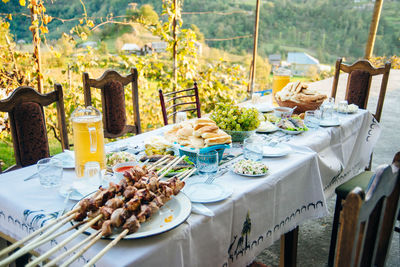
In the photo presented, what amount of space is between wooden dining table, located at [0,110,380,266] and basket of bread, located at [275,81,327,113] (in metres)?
0.48

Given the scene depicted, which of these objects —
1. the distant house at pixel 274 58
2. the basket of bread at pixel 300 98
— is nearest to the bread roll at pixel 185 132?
the basket of bread at pixel 300 98

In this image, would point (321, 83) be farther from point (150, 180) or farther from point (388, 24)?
point (388, 24)

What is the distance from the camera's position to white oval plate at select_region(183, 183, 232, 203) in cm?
104

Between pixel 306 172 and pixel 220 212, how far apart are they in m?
0.62

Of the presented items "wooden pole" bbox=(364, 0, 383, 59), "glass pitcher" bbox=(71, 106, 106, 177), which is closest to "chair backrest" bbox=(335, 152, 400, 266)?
"glass pitcher" bbox=(71, 106, 106, 177)

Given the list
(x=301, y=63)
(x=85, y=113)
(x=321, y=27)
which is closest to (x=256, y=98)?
(x=85, y=113)

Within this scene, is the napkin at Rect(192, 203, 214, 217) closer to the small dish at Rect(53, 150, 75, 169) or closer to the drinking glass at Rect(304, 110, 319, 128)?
the small dish at Rect(53, 150, 75, 169)

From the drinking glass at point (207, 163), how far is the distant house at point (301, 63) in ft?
32.6

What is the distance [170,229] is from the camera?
84 cm

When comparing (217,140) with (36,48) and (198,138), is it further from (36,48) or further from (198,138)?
(36,48)

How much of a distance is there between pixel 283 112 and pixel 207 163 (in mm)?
1038

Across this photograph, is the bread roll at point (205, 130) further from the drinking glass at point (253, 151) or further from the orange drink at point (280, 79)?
the orange drink at point (280, 79)

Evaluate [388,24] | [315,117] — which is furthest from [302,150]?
[388,24]

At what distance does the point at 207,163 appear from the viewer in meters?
1.24
